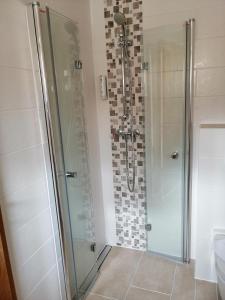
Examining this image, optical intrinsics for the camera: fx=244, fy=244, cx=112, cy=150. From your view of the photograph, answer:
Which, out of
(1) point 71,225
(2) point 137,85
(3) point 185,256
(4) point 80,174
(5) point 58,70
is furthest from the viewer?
(3) point 185,256

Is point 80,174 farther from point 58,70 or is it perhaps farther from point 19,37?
point 19,37

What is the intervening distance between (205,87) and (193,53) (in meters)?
0.25

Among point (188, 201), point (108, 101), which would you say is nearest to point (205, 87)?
point (108, 101)

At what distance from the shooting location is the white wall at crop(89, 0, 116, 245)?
1.93 metres

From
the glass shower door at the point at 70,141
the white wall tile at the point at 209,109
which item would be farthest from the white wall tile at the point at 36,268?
the white wall tile at the point at 209,109

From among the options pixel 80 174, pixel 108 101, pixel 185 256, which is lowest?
pixel 185 256

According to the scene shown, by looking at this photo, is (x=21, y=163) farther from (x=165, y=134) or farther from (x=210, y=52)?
(x=210, y=52)

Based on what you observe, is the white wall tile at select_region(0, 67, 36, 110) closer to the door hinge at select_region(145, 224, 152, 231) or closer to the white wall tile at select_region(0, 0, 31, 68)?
the white wall tile at select_region(0, 0, 31, 68)

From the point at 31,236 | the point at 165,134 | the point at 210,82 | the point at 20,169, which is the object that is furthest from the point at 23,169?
the point at 210,82

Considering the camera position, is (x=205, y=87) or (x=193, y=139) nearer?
(x=205, y=87)

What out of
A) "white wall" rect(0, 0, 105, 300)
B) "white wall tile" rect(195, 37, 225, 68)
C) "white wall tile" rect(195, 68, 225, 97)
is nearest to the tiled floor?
"white wall" rect(0, 0, 105, 300)

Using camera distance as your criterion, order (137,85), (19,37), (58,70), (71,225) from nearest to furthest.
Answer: (19,37)
(58,70)
(71,225)
(137,85)

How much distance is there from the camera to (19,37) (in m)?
1.19

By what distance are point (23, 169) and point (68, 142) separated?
427 mm
